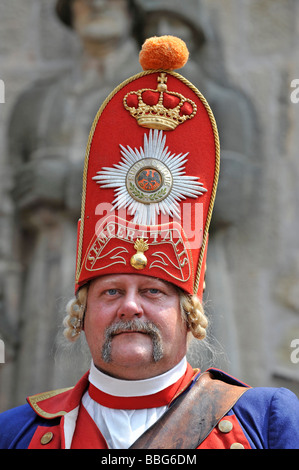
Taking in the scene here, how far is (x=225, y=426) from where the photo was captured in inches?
84.1

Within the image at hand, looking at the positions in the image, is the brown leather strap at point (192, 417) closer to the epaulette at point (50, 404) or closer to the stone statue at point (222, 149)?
the epaulette at point (50, 404)

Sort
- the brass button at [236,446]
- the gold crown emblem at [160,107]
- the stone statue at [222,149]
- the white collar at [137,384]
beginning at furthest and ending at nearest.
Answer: the stone statue at [222,149]
the gold crown emblem at [160,107]
the white collar at [137,384]
the brass button at [236,446]

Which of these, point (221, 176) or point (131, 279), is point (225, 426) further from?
point (221, 176)

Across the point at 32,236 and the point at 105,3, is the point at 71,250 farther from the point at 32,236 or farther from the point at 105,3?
the point at 105,3

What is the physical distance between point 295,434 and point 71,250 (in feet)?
5.83

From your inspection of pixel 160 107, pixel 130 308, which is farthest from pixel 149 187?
pixel 130 308

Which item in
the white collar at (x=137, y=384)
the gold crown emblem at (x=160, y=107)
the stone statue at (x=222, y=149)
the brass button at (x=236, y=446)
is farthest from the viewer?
the stone statue at (x=222, y=149)

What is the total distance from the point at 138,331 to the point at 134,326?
2 cm

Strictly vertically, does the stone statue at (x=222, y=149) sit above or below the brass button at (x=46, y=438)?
above

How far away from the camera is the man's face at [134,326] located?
7.07 feet

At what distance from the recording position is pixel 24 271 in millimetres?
3877

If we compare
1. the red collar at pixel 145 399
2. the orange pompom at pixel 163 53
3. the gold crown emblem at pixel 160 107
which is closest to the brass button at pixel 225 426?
the red collar at pixel 145 399

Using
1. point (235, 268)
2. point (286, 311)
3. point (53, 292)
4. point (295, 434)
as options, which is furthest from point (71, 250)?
point (295, 434)

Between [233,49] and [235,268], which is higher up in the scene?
[233,49]
